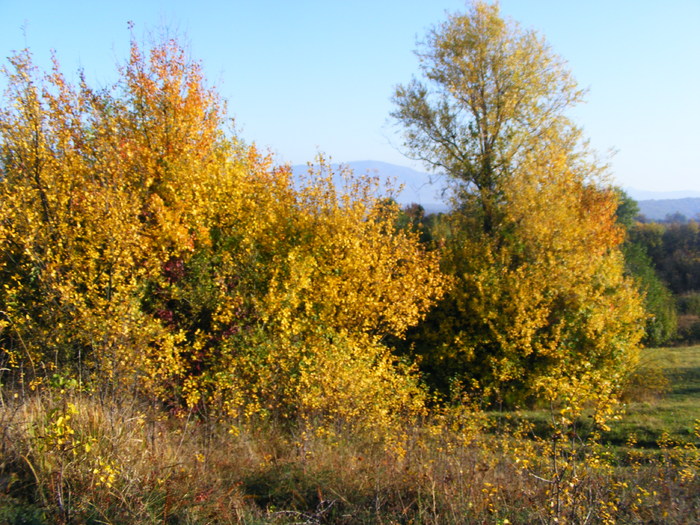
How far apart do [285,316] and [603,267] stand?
11.6 metres

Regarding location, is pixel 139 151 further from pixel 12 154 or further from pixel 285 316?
pixel 285 316

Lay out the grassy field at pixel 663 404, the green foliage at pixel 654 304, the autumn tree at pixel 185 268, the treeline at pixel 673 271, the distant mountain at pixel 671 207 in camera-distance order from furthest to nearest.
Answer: the distant mountain at pixel 671 207 → the treeline at pixel 673 271 → the green foliage at pixel 654 304 → the grassy field at pixel 663 404 → the autumn tree at pixel 185 268

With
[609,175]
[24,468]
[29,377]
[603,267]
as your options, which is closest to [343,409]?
[24,468]

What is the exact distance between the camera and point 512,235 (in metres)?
16.6

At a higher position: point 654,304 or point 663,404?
point 654,304

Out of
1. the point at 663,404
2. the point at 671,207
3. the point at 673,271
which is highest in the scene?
the point at 671,207

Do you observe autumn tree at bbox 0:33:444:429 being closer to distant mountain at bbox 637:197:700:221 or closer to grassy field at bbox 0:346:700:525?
grassy field at bbox 0:346:700:525

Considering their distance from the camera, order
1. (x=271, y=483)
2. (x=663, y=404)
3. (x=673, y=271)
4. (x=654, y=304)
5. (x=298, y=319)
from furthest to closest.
Result: (x=673, y=271), (x=654, y=304), (x=663, y=404), (x=298, y=319), (x=271, y=483)

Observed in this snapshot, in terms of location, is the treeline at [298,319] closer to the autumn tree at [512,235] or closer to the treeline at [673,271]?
the autumn tree at [512,235]

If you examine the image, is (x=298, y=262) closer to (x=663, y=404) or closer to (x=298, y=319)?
(x=298, y=319)

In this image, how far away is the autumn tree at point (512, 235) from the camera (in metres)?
14.8

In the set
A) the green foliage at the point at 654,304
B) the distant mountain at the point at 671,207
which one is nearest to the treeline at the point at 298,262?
the green foliage at the point at 654,304

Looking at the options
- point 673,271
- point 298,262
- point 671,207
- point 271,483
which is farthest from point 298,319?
point 671,207

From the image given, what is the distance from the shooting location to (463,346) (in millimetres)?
14781
